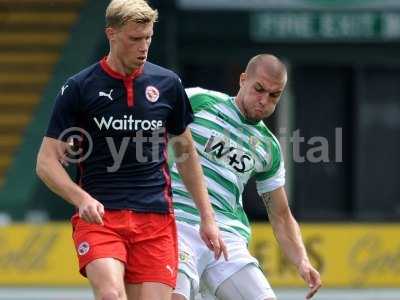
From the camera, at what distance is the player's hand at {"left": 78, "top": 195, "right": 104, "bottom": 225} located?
19.2 feet

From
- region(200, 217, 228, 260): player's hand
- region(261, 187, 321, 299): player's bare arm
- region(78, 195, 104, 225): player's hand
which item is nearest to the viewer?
region(78, 195, 104, 225): player's hand

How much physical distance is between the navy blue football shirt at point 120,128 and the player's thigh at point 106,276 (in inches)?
12.1

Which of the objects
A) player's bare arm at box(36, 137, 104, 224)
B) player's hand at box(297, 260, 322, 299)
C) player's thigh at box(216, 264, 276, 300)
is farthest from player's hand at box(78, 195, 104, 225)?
player's hand at box(297, 260, 322, 299)

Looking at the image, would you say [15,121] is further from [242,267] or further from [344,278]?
[242,267]

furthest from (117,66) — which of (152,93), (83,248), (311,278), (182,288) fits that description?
(311,278)

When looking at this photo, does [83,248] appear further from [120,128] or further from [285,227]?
[285,227]

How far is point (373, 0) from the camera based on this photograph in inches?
723

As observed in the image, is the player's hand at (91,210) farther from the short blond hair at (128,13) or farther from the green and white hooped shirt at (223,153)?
the green and white hooped shirt at (223,153)

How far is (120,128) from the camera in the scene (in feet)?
20.3

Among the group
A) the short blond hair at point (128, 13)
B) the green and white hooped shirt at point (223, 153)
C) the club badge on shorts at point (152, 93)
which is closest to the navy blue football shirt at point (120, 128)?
the club badge on shorts at point (152, 93)

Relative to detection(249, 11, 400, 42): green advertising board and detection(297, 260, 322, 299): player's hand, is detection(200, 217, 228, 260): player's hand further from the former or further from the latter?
detection(249, 11, 400, 42): green advertising board

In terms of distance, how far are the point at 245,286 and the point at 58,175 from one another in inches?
56.8

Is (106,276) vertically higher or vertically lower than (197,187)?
lower

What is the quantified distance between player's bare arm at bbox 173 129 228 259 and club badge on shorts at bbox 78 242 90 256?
0.62 metres
